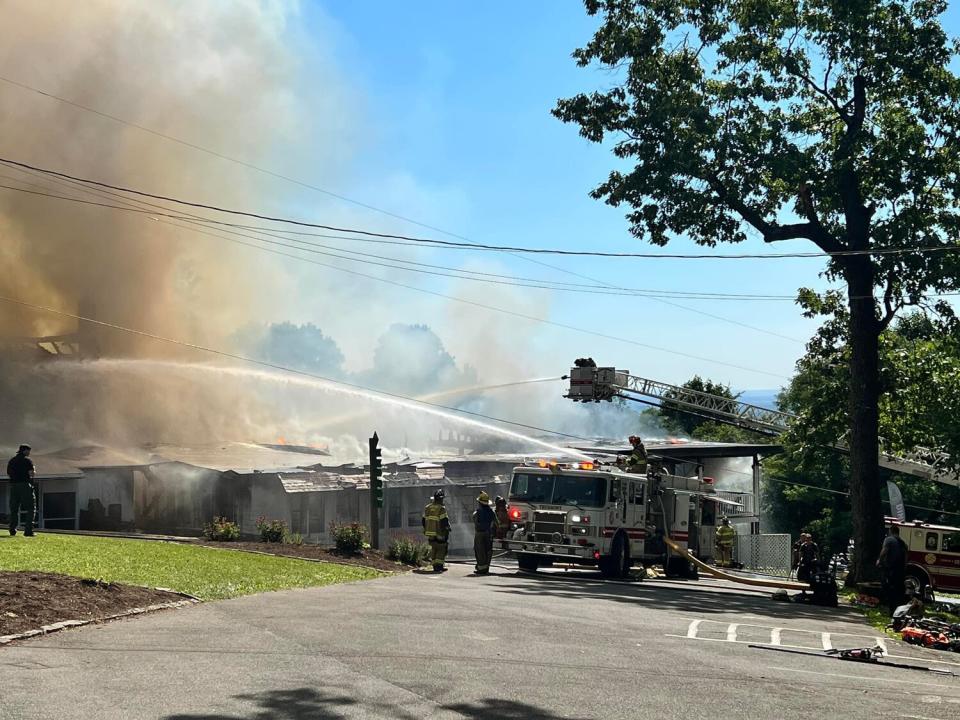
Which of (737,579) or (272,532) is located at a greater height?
(272,532)

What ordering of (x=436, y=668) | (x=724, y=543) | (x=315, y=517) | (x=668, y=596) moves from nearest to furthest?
(x=436, y=668) → (x=668, y=596) → (x=724, y=543) → (x=315, y=517)

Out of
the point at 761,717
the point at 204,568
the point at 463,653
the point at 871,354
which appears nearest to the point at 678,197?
the point at 871,354

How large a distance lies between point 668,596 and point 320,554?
6909 mm

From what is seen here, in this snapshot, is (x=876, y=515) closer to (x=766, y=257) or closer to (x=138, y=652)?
(x=766, y=257)

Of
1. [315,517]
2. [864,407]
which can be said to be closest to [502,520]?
[864,407]

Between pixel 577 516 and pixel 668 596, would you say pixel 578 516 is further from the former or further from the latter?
pixel 668 596

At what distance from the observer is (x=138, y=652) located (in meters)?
10.1

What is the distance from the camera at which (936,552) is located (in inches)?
1115

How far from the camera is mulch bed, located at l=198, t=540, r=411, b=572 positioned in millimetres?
21266

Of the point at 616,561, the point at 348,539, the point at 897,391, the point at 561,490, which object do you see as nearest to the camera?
the point at 348,539

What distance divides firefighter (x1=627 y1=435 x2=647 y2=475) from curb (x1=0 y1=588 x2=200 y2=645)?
1316cm

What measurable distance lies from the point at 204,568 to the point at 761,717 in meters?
11.0

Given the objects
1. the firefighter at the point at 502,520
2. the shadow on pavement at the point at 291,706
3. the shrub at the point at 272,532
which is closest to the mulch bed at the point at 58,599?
the shadow on pavement at the point at 291,706

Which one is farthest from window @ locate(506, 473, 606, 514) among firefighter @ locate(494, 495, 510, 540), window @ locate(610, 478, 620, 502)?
firefighter @ locate(494, 495, 510, 540)
